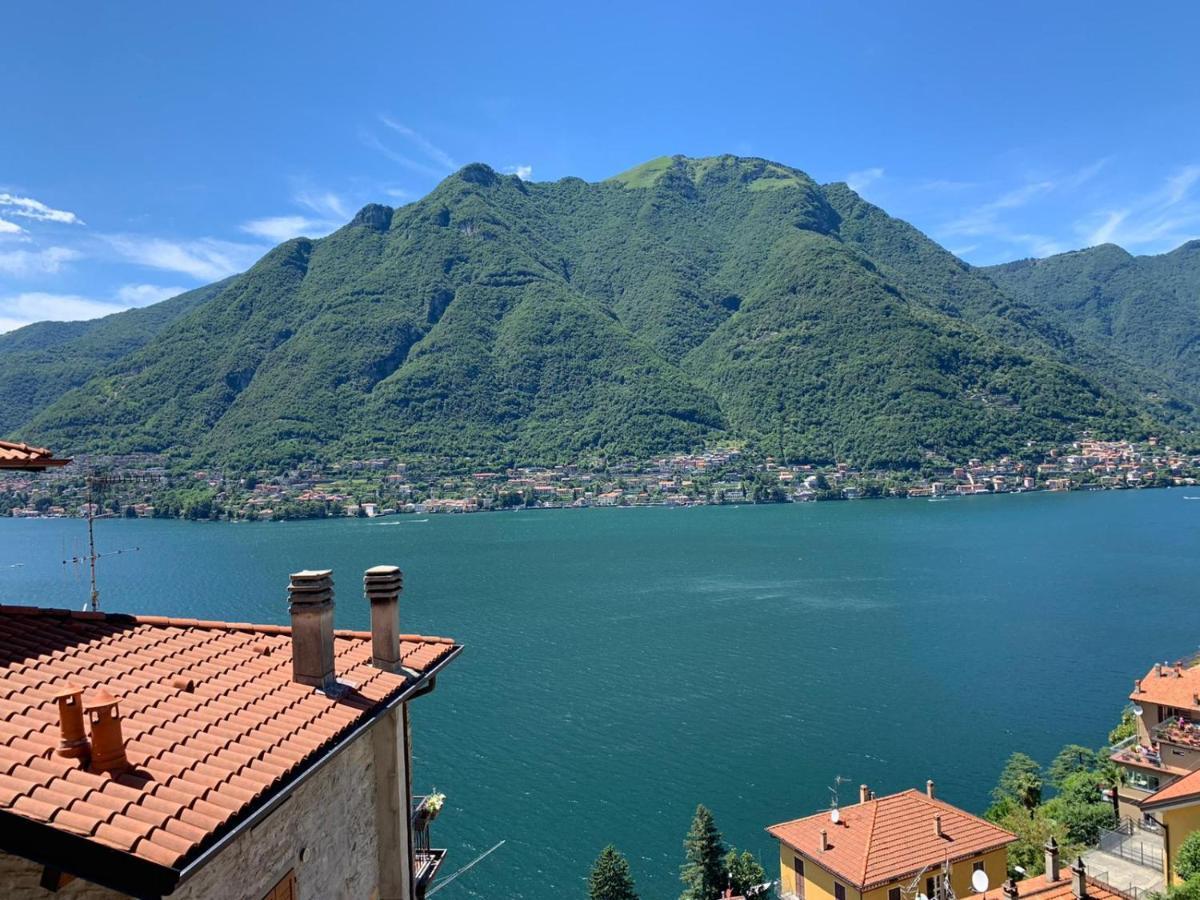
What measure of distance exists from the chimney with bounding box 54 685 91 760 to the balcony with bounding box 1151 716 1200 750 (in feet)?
77.0

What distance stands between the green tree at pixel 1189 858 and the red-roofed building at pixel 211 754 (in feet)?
36.2

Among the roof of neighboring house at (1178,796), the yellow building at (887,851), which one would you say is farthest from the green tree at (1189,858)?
the yellow building at (887,851)

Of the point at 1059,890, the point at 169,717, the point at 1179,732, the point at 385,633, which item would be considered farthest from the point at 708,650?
the point at 169,717

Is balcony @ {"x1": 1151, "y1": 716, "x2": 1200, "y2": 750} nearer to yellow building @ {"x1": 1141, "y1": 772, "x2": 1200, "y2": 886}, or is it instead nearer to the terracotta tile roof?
yellow building @ {"x1": 1141, "y1": 772, "x2": 1200, "y2": 886}

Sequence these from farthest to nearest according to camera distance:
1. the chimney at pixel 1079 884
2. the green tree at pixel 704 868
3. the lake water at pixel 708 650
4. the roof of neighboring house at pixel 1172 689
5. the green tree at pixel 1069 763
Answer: the lake water at pixel 708 650, the green tree at pixel 1069 763, the roof of neighboring house at pixel 1172 689, the green tree at pixel 704 868, the chimney at pixel 1079 884

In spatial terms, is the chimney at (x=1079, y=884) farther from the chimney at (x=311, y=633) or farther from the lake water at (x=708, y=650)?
the lake water at (x=708, y=650)

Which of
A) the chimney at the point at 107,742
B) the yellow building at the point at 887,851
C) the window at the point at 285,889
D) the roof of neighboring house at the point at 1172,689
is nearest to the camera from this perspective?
the chimney at the point at 107,742

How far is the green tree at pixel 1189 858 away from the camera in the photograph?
11492mm

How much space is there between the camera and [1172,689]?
71.8ft

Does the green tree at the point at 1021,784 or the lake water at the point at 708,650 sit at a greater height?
the green tree at the point at 1021,784

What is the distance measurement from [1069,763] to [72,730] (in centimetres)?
3222

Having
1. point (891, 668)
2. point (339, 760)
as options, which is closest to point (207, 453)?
point (891, 668)

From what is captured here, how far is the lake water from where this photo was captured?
1121 inches

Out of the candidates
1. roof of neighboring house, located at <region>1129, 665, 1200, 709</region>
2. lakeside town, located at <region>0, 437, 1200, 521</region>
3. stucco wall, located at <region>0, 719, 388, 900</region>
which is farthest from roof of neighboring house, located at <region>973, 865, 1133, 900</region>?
lakeside town, located at <region>0, 437, 1200, 521</region>
